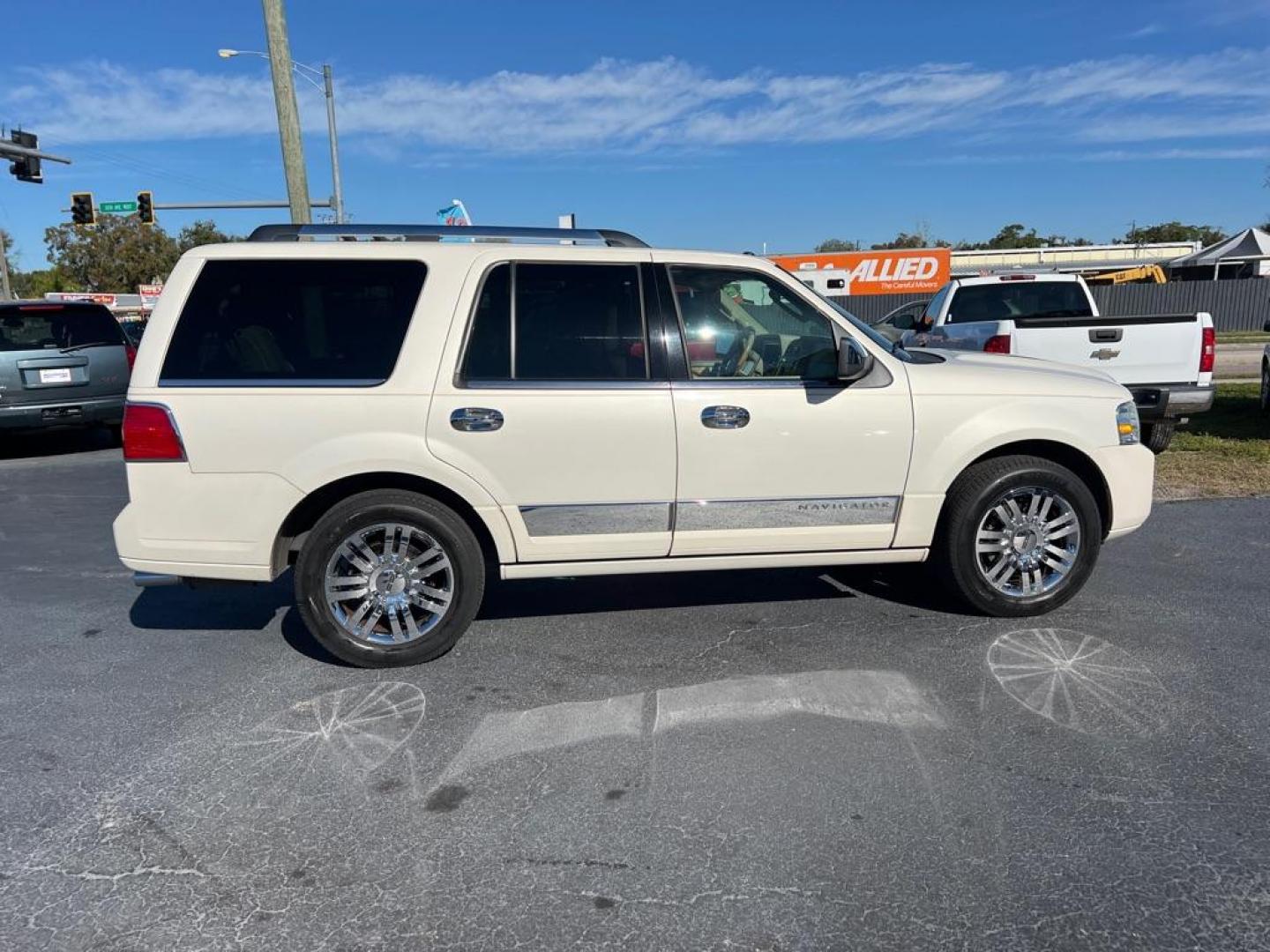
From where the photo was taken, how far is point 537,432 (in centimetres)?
426

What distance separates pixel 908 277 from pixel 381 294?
99.8 ft

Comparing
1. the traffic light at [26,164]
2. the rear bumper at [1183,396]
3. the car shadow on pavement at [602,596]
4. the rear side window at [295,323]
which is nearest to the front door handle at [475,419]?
the rear side window at [295,323]

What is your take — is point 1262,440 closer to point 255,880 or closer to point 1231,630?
point 1231,630

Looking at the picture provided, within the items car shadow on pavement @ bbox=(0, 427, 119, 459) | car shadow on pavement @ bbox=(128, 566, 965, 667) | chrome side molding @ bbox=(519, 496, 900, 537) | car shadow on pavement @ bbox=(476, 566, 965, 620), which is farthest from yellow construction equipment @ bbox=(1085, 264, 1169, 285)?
chrome side molding @ bbox=(519, 496, 900, 537)

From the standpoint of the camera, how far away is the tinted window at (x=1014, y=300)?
11.2 metres

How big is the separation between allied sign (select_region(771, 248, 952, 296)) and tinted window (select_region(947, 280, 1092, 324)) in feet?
68.4

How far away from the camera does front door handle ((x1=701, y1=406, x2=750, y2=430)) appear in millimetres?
4375

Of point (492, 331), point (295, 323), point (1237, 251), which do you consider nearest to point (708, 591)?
point (492, 331)

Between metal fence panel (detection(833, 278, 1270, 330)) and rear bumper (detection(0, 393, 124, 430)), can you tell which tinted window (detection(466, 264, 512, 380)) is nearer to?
rear bumper (detection(0, 393, 124, 430))

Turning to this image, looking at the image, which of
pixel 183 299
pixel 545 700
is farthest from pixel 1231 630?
pixel 183 299

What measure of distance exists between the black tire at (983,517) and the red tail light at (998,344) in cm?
353

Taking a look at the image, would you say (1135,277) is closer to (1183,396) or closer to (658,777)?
(1183,396)

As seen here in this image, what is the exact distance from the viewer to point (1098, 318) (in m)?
8.23

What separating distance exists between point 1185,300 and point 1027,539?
33358 mm
